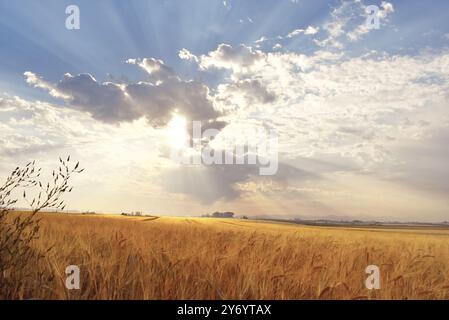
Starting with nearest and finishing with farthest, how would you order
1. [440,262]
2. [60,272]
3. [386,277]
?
[60,272] → [386,277] → [440,262]

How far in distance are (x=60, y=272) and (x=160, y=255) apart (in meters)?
1.14

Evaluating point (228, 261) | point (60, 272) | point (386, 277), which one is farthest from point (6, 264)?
point (386, 277)
